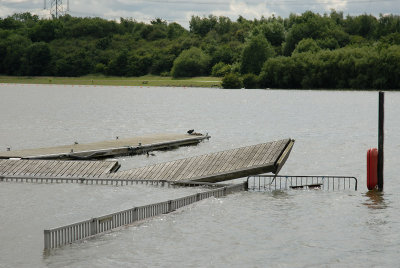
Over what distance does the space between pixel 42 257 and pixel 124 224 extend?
15.1 ft

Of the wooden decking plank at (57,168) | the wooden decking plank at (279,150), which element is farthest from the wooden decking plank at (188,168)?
the wooden decking plank at (57,168)

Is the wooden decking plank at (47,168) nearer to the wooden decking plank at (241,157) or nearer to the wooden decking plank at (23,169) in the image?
the wooden decking plank at (23,169)

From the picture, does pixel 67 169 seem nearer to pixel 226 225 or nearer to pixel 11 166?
pixel 11 166

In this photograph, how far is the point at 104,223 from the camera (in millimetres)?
28047

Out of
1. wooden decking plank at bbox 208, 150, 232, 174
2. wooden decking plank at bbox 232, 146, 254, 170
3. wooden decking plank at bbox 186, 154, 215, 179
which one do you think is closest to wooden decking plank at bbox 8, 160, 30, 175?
wooden decking plank at bbox 186, 154, 215, 179

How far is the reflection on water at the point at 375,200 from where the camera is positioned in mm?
37406

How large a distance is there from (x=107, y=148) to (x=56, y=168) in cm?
973

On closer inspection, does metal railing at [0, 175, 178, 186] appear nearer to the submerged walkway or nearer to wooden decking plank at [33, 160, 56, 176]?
the submerged walkway

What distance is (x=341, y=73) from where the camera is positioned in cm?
17888

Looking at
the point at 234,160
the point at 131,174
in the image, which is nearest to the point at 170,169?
the point at 131,174

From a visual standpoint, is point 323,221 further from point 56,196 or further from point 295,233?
point 56,196

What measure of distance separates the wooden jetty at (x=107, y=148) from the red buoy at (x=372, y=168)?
59.3 feet

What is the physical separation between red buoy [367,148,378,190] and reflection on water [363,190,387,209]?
455 millimetres

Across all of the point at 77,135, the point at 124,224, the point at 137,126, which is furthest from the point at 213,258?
the point at 137,126
